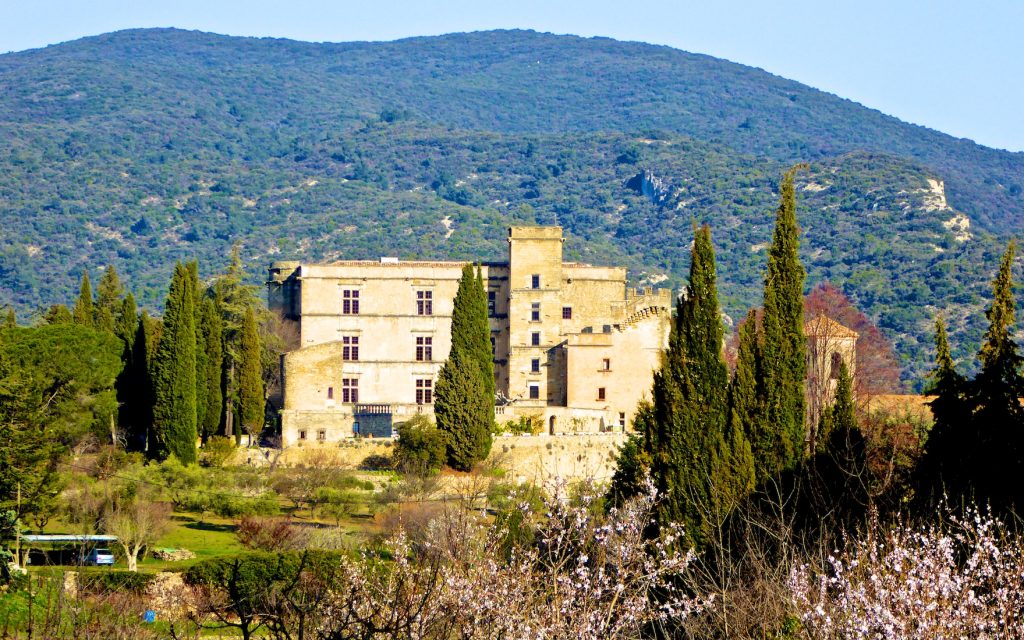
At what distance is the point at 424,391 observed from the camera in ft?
194

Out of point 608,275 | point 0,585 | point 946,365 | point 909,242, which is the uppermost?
point 909,242

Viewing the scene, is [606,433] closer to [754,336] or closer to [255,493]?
[255,493]

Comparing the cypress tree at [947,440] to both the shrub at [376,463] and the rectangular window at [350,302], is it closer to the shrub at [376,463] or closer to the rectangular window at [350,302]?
the shrub at [376,463]

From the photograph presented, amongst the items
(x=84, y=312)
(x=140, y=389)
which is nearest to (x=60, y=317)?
(x=84, y=312)

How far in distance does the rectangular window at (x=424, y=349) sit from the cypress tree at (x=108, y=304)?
1040cm

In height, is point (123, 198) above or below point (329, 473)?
above

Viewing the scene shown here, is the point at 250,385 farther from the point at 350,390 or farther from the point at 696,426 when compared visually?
the point at 696,426

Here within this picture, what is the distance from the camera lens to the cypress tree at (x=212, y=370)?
52.5 metres

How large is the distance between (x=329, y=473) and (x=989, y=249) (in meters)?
75.1

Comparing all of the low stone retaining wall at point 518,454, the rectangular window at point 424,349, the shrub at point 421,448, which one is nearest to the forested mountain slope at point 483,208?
the rectangular window at point 424,349

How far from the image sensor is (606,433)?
52.9 metres

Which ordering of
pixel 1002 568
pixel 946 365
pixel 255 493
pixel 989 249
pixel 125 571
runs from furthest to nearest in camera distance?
1. pixel 989 249
2. pixel 255 493
3. pixel 125 571
4. pixel 946 365
5. pixel 1002 568

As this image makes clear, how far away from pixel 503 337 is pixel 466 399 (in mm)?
9095

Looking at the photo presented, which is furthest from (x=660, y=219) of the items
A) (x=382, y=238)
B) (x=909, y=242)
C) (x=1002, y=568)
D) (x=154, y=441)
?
(x=1002, y=568)
